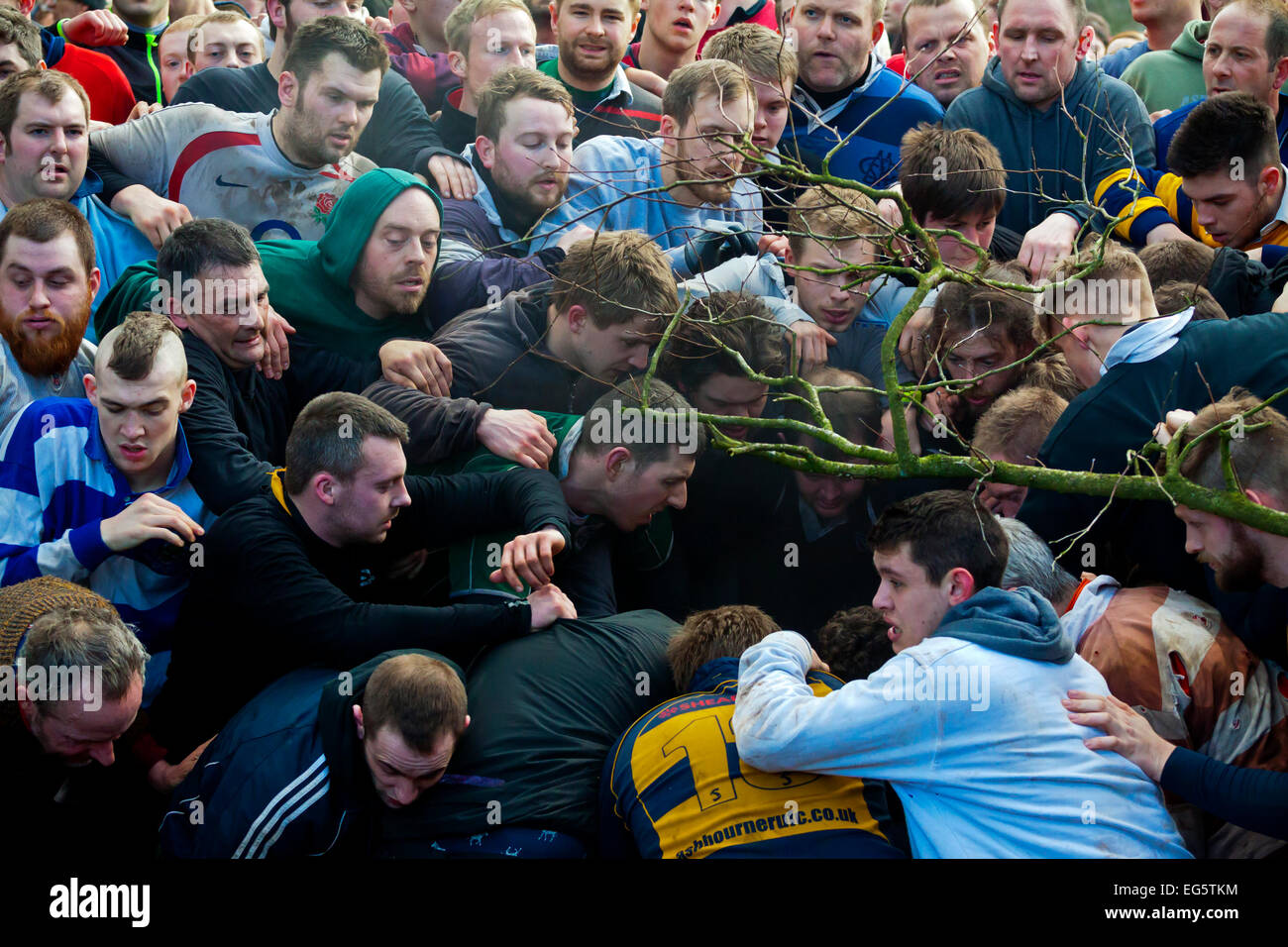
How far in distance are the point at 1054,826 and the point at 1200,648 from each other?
2.47ft

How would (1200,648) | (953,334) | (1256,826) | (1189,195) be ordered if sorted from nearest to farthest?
(1256,826) → (1200,648) → (953,334) → (1189,195)

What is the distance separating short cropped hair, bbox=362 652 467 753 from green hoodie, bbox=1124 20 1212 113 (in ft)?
18.3

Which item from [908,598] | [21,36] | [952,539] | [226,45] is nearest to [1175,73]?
[952,539]

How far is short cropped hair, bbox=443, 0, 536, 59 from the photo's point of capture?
686 centimetres

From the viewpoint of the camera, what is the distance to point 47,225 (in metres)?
5.02

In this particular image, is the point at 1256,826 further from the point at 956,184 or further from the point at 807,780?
the point at 956,184

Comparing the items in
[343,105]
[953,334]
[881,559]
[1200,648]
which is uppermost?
[343,105]

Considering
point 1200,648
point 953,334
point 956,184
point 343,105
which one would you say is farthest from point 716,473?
point 343,105

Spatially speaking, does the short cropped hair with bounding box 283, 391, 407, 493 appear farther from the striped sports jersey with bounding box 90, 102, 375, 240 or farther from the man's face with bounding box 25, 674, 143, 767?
the striped sports jersey with bounding box 90, 102, 375, 240

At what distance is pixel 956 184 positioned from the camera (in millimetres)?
5570

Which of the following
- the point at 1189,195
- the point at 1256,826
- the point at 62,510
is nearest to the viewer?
the point at 1256,826

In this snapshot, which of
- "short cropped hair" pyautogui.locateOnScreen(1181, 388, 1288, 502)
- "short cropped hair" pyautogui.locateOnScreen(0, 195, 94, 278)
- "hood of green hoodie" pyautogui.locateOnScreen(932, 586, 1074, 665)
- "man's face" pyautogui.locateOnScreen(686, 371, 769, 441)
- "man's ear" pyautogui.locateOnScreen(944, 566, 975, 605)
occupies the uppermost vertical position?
"short cropped hair" pyautogui.locateOnScreen(0, 195, 94, 278)

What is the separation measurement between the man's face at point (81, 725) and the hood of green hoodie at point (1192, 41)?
21.1ft

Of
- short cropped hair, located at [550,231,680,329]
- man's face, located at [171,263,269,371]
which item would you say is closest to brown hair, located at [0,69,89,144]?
man's face, located at [171,263,269,371]
